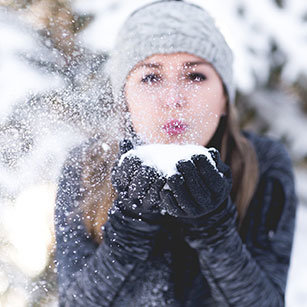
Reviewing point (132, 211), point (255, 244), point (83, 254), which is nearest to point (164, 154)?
point (132, 211)

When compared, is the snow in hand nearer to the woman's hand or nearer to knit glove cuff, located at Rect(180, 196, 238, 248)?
the woman's hand

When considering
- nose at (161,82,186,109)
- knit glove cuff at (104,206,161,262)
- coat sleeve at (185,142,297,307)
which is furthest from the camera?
coat sleeve at (185,142,297,307)

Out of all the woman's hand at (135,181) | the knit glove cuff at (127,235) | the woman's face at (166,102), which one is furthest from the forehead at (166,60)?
the knit glove cuff at (127,235)

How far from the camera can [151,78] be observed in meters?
0.52

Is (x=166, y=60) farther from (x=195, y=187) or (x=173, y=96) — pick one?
(x=195, y=187)

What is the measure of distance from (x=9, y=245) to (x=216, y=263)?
47cm

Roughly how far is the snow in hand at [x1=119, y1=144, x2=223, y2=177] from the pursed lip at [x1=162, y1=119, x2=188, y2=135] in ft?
0.08

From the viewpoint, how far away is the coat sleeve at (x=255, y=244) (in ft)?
2.49

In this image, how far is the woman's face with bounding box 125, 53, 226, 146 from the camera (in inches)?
19.8

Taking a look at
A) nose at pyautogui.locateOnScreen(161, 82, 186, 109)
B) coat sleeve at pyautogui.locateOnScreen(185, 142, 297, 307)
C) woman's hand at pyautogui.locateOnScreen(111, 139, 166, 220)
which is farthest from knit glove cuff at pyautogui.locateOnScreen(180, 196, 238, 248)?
nose at pyautogui.locateOnScreen(161, 82, 186, 109)

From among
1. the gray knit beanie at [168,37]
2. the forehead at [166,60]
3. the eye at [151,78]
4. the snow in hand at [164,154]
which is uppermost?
the gray knit beanie at [168,37]

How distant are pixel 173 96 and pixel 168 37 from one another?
0.21m

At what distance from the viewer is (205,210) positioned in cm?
64

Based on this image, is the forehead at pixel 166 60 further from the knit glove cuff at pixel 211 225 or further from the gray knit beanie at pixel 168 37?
the knit glove cuff at pixel 211 225
